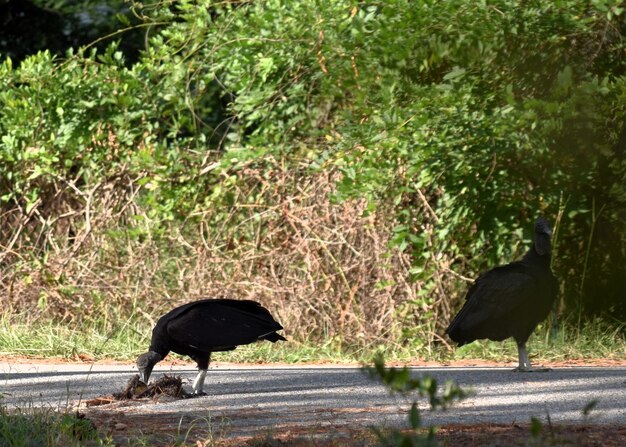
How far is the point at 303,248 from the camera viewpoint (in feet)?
40.4

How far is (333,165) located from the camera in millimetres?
12219

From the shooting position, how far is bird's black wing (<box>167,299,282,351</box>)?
8141 mm

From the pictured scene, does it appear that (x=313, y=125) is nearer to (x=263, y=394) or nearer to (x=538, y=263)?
(x=538, y=263)

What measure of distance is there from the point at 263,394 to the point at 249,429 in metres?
1.70

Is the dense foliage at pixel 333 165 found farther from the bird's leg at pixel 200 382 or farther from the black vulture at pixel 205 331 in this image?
the bird's leg at pixel 200 382

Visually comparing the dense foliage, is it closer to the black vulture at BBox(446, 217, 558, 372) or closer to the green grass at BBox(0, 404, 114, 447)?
the black vulture at BBox(446, 217, 558, 372)

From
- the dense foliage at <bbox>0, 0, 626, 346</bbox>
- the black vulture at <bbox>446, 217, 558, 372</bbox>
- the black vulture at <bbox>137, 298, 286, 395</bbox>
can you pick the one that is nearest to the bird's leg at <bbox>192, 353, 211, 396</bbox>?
the black vulture at <bbox>137, 298, 286, 395</bbox>

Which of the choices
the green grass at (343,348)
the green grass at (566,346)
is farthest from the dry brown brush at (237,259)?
the green grass at (566,346)

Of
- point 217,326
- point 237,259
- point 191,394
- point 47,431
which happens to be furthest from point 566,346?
point 47,431

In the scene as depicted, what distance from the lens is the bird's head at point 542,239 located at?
31.3 ft

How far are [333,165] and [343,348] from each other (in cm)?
178

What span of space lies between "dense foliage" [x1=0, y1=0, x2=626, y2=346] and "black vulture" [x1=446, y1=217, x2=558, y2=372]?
40.9 inches

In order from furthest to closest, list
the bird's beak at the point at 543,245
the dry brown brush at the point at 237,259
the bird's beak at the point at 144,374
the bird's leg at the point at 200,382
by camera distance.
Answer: the dry brown brush at the point at 237,259, the bird's beak at the point at 543,245, the bird's beak at the point at 144,374, the bird's leg at the point at 200,382

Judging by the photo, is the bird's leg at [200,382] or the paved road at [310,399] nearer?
the paved road at [310,399]
